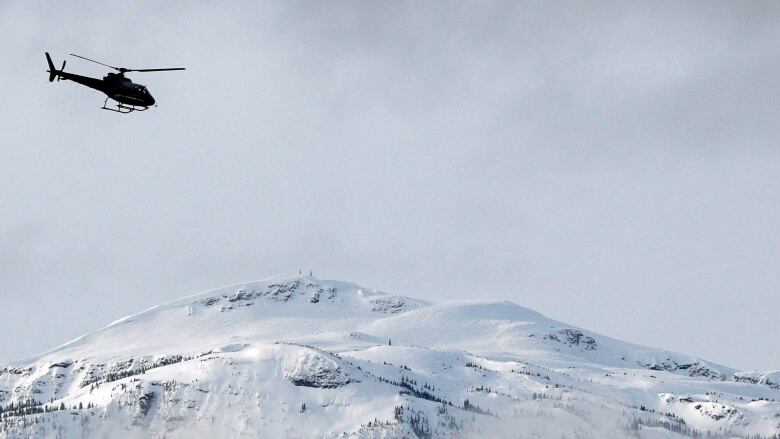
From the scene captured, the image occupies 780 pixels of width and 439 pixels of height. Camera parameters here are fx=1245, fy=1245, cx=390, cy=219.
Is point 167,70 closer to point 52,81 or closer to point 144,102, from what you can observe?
point 144,102

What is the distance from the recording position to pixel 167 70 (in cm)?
19325

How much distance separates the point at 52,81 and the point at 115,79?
10.7 metres

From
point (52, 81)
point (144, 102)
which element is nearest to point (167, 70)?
point (144, 102)

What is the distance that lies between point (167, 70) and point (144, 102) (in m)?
8.12

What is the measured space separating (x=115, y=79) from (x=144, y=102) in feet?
19.0

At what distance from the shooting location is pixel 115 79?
198m

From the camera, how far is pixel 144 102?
650ft

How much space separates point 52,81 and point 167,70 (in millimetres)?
20688

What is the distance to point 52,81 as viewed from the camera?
200m

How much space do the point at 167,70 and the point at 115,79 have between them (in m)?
10.2

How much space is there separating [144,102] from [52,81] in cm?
1554
